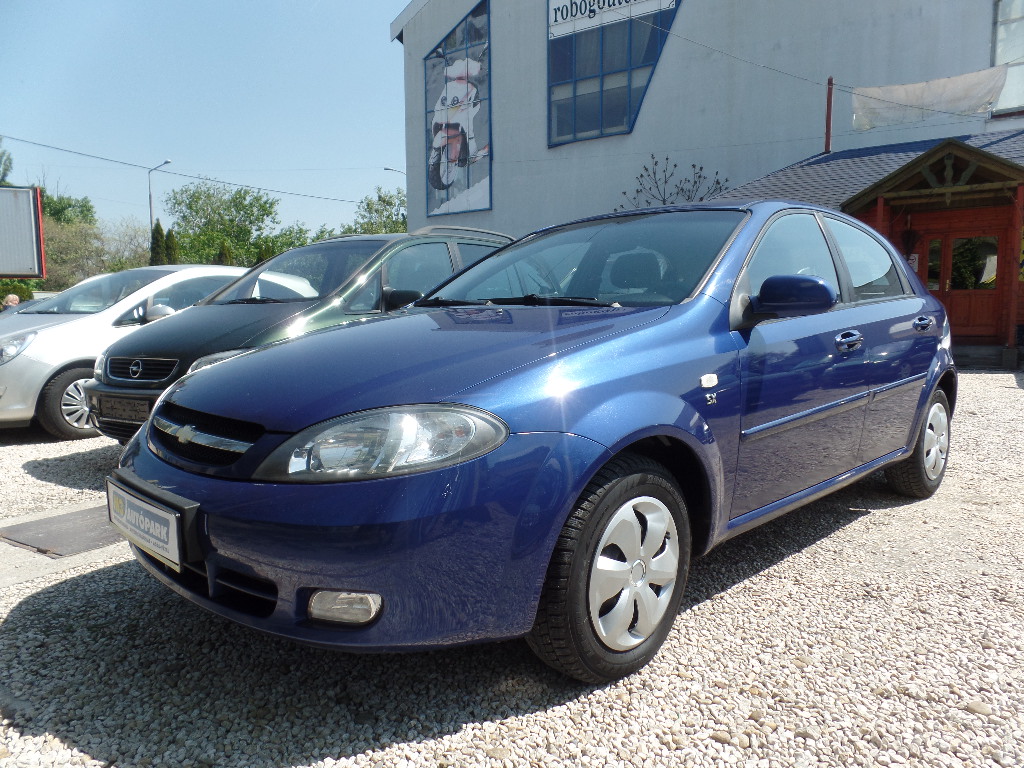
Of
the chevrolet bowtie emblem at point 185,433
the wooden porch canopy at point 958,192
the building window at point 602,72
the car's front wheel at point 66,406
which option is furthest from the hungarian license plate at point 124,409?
the building window at point 602,72

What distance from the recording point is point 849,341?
315 centimetres

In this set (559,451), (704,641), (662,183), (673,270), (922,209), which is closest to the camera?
(559,451)

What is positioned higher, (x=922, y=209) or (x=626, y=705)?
(x=922, y=209)

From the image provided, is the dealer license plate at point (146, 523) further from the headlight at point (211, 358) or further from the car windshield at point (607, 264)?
the headlight at point (211, 358)

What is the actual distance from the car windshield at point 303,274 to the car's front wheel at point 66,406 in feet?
4.88

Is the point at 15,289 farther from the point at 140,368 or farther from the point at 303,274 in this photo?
the point at 140,368

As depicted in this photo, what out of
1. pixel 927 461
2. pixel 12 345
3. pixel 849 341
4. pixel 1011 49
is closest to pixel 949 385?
pixel 927 461

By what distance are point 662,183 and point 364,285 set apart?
2106 centimetres

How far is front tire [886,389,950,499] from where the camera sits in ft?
13.1

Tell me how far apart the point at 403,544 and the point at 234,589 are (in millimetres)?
542

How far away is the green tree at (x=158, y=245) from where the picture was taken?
44062 mm

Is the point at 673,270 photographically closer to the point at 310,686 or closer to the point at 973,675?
the point at 973,675

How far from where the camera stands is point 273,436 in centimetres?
194

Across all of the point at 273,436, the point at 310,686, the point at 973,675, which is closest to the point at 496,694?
the point at 310,686
